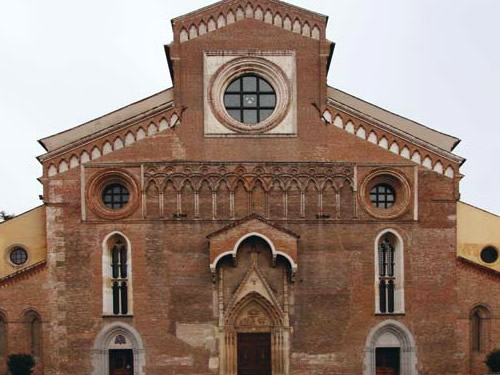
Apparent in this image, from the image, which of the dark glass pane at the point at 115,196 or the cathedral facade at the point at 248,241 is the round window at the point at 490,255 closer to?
the cathedral facade at the point at 248,241

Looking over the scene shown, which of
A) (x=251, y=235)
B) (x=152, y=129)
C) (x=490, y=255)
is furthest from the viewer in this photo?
(x=490, y=255)

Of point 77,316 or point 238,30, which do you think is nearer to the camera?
point 77,316

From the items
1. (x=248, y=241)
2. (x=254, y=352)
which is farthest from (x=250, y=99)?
(x=254, y=352)

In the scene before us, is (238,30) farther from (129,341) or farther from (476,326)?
(476,326)

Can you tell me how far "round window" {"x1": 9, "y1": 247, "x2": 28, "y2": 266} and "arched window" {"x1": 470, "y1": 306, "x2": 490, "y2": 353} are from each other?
49.6 ft

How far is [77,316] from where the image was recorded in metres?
23.5

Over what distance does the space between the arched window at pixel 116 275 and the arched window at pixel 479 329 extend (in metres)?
11.1

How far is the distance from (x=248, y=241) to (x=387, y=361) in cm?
596

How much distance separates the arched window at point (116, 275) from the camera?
77.9 feet

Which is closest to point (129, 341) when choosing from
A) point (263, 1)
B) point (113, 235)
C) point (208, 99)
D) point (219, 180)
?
point (113, 235)

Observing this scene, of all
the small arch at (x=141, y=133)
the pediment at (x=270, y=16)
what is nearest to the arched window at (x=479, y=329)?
the pediment at (x=270, y=16)

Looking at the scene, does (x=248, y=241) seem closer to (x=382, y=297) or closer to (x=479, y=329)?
(x=382, y=297)

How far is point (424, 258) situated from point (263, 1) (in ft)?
33.0

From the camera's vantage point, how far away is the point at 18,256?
25688 mm
